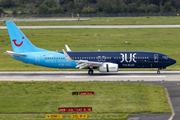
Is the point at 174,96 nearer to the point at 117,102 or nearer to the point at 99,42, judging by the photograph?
the point at 117,102

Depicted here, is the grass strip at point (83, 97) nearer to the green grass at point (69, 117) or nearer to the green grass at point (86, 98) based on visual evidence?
the green grass at point (86, 98)

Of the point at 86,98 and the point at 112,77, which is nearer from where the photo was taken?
the point at 86,98

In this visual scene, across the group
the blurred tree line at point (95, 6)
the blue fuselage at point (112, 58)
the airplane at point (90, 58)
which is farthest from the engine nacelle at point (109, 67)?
the blurred tree line at point (95, 6)

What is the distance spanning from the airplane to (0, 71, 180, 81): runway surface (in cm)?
124

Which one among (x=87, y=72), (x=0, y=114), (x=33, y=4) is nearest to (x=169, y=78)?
(x=87, y=72)

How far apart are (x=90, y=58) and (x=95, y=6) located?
130639 millimetres

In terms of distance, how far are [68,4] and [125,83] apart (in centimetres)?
14240

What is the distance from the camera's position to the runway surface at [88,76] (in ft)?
134

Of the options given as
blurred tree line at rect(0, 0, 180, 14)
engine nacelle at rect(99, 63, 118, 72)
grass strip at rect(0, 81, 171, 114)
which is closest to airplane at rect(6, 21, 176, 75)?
engine nacelle at rect(99, 63, 118, 72)

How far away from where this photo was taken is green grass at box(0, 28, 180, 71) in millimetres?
66625

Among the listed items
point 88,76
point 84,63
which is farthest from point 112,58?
point 88,76

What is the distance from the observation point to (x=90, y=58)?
1753 inches

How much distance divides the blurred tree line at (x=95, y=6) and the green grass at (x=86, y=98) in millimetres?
128098

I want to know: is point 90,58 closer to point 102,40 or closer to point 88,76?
point 88,76
